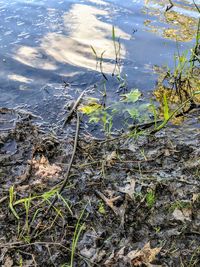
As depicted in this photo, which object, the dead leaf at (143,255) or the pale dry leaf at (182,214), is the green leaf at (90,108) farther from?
the dead leaf at (143,255)

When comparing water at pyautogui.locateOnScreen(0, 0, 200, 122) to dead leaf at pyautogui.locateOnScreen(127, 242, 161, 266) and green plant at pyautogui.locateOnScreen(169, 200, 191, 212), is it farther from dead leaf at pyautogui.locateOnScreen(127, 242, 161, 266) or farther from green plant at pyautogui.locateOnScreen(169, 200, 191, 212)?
dead leaf at pyautogui.locateOnScreen(127, 242, 161, 266)

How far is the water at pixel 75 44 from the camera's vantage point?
418 cm

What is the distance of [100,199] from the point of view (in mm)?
2699

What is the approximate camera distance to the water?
13.7ft

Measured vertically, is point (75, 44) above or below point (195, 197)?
above

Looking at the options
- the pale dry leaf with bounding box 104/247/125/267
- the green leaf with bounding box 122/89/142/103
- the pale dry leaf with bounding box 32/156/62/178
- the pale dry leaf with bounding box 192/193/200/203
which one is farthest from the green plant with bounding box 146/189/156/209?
the green leaf with bounding box 122/89/142/103

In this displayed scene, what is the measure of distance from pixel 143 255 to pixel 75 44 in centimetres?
357

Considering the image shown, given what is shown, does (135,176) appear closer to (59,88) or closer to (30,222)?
(30,222)

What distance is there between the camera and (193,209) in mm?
2643

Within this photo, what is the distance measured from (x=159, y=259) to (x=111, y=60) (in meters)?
3.08

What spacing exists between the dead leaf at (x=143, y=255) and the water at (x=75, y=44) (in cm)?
178

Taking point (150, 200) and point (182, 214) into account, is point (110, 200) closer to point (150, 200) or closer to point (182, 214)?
point (150, 200)

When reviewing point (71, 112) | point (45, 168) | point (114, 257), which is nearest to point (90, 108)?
point (71, 112)

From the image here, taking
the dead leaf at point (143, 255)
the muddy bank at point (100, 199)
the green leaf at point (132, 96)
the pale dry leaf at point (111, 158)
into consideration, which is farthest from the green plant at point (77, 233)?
the green leaf at point (132, 96)
